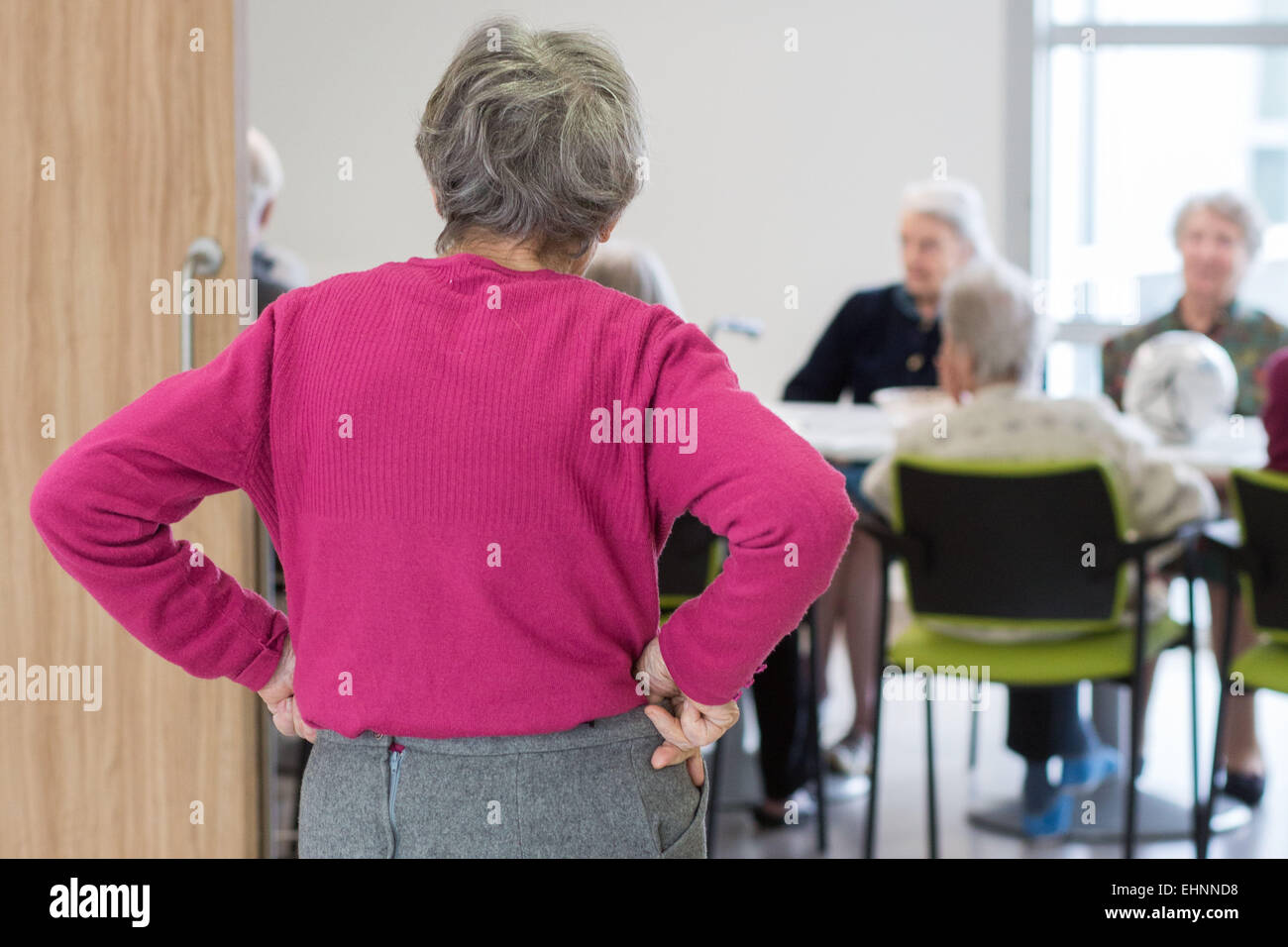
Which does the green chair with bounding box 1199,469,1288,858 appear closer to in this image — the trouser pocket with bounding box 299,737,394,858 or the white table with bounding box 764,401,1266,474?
the white table with bounding box 764,401,1266,474

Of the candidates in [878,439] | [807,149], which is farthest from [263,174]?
[807,149]

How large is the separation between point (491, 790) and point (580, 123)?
0.50 metres

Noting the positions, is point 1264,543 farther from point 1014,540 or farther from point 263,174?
point 263,174

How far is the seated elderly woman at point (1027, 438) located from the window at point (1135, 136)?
2368mm

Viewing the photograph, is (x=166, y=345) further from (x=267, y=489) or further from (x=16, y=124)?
(x=267, y=489)

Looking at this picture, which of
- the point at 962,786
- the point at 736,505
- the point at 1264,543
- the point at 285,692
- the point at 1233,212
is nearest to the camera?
the point at 736,505

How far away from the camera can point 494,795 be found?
1.04m

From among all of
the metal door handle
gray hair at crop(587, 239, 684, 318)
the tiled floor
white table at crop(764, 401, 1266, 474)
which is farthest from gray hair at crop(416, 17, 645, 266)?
the tiled floor

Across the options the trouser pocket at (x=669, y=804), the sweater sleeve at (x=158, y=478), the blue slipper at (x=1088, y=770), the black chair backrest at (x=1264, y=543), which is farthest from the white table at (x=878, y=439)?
the sweater sleeve at (x=158, y=478)

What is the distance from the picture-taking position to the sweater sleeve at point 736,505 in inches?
37.7

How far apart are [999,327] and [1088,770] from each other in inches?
41.0

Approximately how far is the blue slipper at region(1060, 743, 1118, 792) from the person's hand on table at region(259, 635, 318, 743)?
2168 mm

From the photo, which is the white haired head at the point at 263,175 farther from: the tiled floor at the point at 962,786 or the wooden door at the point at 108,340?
the tiled floor at the point at 962,786

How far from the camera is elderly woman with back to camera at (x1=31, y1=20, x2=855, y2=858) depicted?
1.00 metres
